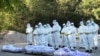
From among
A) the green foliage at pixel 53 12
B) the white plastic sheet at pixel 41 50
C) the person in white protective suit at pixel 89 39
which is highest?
the green foliage at pixel 53 12

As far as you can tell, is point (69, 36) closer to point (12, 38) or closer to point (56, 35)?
point (56, 35)

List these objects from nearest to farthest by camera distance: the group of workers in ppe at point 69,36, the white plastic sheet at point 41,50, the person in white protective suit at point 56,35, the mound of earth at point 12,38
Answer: the white plastic sheet at point 41,50, the group of workers in ppe at point 69,36, the person in white protective suit at point 56,35, the mound of earth at point 12,38

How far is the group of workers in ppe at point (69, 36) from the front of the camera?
24344 millimetres

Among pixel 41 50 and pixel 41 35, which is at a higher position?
pixel 41 35

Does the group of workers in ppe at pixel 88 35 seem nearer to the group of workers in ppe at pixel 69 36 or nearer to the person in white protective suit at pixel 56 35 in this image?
the group of workers in ppe at pixel 69 36

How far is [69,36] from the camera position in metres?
26.1

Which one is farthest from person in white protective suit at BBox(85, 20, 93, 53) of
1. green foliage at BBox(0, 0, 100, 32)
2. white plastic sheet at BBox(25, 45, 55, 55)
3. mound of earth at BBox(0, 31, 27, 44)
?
green foliage at BBox(0, 0, 100, 32)

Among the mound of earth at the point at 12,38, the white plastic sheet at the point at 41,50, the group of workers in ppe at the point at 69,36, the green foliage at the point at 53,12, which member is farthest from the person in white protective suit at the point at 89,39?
the green foliage at the point at 53,12

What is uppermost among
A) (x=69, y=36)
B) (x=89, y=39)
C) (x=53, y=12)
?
(x=53, y=12)

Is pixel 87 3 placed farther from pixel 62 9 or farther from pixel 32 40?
pixel 32 40

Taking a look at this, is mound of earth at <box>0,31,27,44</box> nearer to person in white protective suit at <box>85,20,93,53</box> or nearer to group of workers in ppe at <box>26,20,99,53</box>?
group of workers in ppe at <box>26,20,99,53</box>

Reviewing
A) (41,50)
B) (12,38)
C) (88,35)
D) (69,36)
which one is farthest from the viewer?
(12,38)

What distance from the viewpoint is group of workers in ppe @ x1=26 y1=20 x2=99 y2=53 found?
24344 millimetres

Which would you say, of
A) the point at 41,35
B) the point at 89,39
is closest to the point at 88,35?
the point at 89,39
